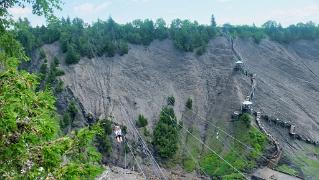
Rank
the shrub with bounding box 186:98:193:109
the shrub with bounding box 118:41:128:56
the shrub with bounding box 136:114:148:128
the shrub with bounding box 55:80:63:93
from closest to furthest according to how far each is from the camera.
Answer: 1. the shrub with bounding box 136:114:148:128
2. the shrub with bounding box 55:80:63:93
3. the shrub with bounding box 186:98:193:109
4. the shrub with bounding box 118:41:128:56

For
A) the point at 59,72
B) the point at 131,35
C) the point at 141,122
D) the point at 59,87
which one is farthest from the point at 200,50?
the point at 59,87

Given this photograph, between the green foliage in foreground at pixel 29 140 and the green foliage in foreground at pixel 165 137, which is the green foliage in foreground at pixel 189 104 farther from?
the green foliage in foreground at pixel 29 140

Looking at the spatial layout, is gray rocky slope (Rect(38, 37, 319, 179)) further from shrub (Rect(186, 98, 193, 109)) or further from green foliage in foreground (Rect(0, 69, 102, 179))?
green foliage in foreground (Rect(0, 69, 102, 179))

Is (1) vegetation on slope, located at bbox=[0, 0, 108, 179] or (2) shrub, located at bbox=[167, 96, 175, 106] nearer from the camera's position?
(1) vegetation on slope, located at bbox=[0, 0, 108, 179]

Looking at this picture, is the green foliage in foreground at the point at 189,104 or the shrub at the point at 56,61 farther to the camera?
the shrub at the point at 56,61

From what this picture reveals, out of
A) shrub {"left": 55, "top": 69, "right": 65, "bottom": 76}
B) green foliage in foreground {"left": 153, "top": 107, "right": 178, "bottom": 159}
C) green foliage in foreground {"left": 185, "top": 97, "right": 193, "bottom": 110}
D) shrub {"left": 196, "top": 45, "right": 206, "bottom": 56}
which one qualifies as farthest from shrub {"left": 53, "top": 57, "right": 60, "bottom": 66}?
shrub {"left": 196, "top": 45, "right": 206, "bottom": 56}

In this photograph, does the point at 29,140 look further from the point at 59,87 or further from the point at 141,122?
the point at 59,87

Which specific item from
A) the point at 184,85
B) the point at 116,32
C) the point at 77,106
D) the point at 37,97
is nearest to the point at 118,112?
the point at 77,106

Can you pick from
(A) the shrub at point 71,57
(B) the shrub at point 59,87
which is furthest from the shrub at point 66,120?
(A) the shrub at point 71,57
